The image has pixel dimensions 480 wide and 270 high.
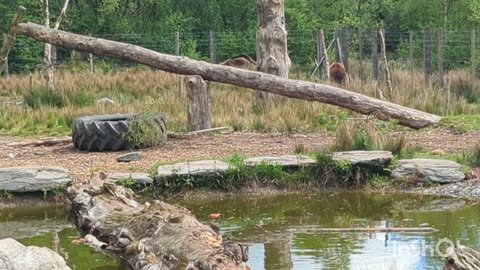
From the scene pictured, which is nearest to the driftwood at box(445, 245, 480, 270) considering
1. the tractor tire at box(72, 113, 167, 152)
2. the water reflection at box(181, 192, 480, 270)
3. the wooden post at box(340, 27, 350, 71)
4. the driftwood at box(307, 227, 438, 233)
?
the water reflection at box(181, 192, 480, 270)

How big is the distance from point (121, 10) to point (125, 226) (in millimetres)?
27905

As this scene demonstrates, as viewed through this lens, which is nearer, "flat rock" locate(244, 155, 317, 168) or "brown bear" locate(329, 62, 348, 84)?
"flat rock" locate(244, 155, 317, 168)

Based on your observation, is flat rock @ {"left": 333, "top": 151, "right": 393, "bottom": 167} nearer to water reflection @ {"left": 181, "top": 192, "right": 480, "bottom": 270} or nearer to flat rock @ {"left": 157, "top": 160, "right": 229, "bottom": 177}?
water reflection @ {"left": 181, "top": 192, "right": 480, "bottom": 270}

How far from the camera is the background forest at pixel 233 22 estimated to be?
28.8 meters

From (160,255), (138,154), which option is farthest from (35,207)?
(160,255)

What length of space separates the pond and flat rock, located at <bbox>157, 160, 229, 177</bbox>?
0.37 m

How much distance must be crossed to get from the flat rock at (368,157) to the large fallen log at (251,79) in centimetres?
291

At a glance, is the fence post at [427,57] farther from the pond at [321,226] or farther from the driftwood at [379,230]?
the driftwood at [379,230]

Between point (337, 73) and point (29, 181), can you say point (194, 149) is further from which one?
point (337, 73)

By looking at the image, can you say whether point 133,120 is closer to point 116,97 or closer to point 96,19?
point 116,97

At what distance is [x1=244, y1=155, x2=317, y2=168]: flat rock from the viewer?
10.2m

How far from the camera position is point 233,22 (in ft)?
114

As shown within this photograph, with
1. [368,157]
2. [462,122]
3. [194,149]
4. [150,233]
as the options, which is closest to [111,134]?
[194,149]

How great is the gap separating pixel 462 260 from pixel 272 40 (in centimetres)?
1139
